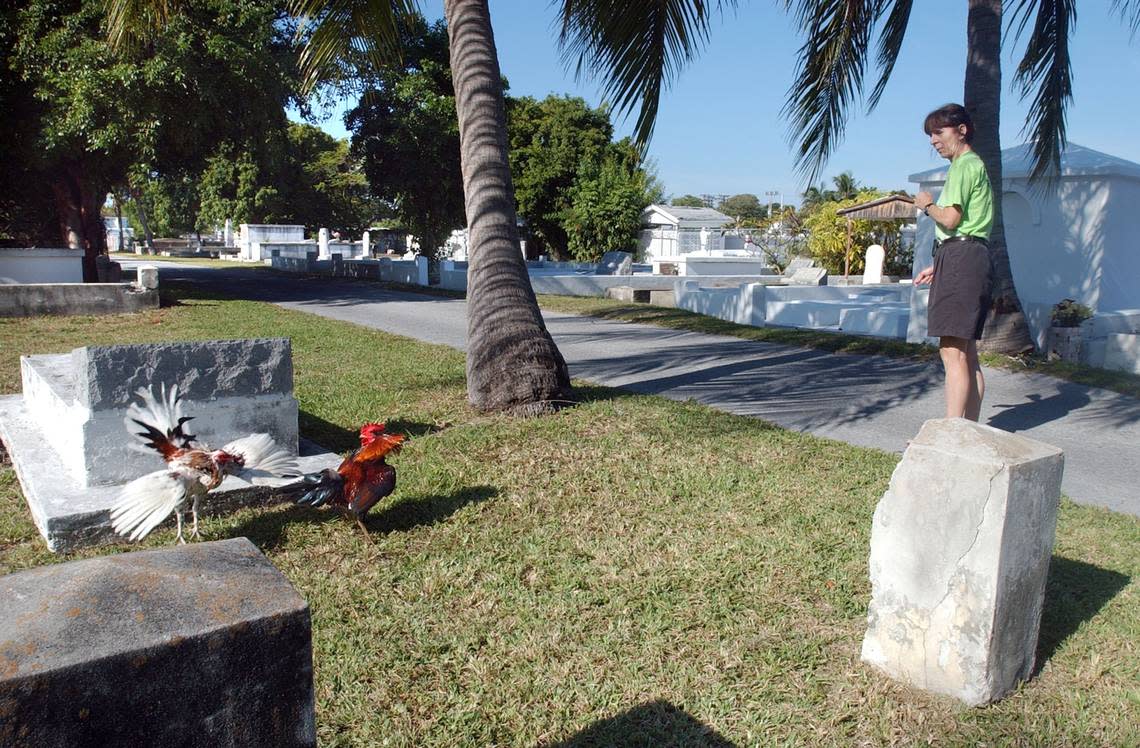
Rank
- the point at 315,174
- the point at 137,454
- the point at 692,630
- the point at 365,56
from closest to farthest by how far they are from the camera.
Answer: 1. the point at 692,630
2. the point at 137,454
3. the point at 365,56
4. the point at 315,174

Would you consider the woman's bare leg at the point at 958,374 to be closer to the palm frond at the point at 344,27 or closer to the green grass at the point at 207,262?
the palm frond at the point at 344,27

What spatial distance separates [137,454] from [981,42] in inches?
348

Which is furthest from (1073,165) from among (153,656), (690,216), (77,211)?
(690,216)

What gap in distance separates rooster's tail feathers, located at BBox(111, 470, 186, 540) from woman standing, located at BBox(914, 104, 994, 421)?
4076 mm

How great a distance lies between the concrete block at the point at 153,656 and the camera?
1294mm

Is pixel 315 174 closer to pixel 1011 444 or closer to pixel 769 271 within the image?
pixel 769 271

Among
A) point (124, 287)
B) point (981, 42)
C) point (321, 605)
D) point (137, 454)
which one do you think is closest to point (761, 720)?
point (321, 605)

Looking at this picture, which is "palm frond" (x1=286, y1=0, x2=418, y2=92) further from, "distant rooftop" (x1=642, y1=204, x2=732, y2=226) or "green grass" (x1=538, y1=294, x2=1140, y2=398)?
"distant rooftop" (x1=642, y1=204, x2=732, y2=226)

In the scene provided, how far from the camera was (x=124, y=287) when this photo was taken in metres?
15.8

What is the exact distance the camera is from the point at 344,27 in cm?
736

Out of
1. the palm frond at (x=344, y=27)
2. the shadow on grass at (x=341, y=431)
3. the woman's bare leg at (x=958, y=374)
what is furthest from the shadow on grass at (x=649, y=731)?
the palm frond at (x=344, y=27)

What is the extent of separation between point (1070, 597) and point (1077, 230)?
8738mm

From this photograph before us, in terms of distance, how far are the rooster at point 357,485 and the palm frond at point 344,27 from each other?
4.08m

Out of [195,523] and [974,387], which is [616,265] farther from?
[195,523]
